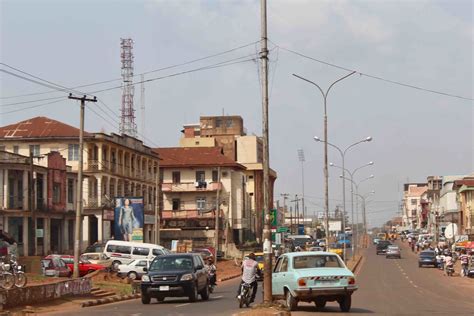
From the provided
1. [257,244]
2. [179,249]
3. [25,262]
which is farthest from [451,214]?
[25,262]

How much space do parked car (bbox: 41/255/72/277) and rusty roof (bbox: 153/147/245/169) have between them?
59.8 meters

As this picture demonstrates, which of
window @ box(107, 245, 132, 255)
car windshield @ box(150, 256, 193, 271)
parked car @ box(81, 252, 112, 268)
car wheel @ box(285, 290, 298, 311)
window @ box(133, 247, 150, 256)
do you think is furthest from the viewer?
window @ box(107, 245, 132, 255)

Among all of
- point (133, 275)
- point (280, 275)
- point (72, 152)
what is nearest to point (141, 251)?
point (133, 275)

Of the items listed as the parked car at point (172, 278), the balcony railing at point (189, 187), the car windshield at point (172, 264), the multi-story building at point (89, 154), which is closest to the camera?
the parked car at point (172, 278)

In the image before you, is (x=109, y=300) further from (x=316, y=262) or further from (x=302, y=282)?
(x=302, y=282)

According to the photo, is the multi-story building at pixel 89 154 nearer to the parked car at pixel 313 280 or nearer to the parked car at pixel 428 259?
the parked car at pixel 428 259

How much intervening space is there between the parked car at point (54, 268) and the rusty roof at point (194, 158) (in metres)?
59.8

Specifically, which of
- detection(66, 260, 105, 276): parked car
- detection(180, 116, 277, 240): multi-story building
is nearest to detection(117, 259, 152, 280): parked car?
detection(66, 260, 105, 276): parked car

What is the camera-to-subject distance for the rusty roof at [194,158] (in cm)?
10244

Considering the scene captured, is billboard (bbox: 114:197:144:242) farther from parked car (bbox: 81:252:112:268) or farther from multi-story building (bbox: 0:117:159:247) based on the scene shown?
parked car (bbox: 81:252:112:268)

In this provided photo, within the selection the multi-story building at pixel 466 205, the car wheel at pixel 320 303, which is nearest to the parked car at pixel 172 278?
the car wheel at pixel 320 303

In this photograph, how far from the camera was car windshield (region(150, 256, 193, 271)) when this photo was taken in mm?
26922

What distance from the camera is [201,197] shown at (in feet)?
330

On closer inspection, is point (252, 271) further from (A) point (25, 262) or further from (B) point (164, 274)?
(A) point (25, 262)
